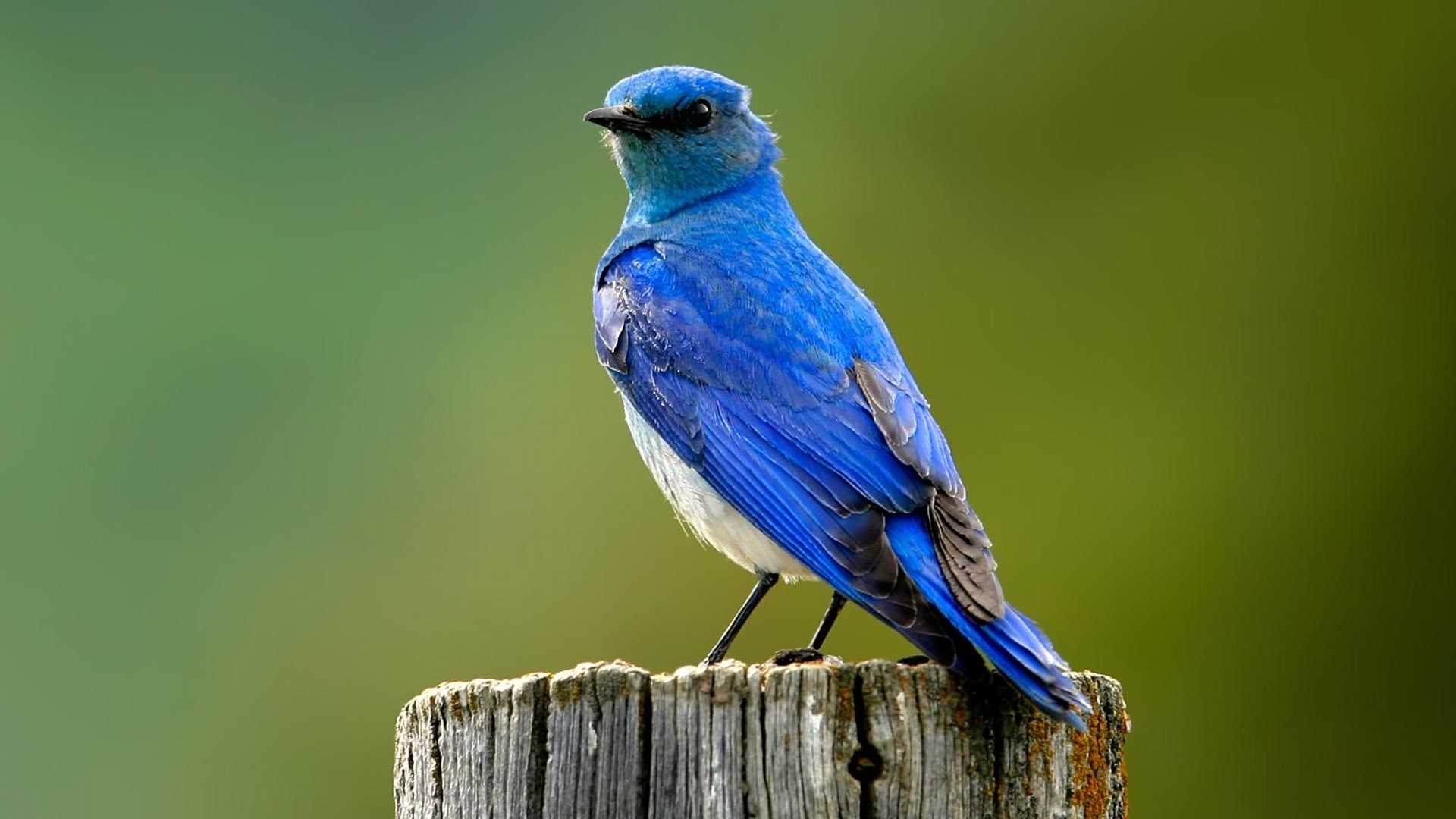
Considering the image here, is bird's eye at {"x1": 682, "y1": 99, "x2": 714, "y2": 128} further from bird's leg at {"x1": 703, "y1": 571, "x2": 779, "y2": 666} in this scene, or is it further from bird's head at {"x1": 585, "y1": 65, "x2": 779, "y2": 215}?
bird's leg at {"x1": 703, "y1": 571, "x2": 779, "y2": 666}

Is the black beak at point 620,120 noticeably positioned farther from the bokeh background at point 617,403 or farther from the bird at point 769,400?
the bokeh background at point 617,403

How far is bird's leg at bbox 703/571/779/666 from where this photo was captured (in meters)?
6.47

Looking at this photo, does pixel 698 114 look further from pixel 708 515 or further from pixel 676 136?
pixel 708 515

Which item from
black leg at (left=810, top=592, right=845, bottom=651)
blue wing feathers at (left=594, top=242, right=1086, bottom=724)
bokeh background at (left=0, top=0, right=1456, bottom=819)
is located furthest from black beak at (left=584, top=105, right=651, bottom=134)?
bokeh background at (left=0, top=0, right=1456, bottom=819)

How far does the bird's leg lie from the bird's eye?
2012mm

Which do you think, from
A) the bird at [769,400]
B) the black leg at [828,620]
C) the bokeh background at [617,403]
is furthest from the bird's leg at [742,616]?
the bokeh background at [617,403]

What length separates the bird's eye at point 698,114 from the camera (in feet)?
26.1

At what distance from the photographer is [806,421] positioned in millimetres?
6461

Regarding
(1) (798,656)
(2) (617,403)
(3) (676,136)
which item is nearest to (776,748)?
(1) (798,656)

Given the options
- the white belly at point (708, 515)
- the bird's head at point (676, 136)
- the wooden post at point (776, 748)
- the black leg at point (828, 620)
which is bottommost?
the wooden post at point (776, 748)

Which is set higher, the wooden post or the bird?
the bird

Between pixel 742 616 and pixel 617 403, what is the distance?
7.22 m

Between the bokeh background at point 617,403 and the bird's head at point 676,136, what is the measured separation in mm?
4278
